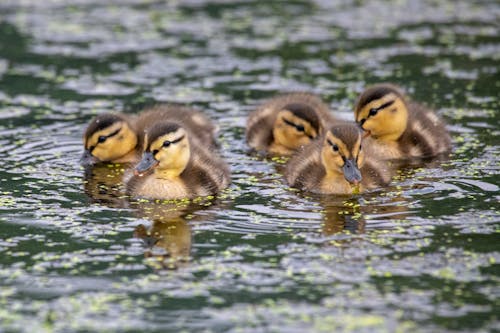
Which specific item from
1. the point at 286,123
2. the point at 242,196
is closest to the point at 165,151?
the point at 242,196

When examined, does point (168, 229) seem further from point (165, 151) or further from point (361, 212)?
point (361, 212)

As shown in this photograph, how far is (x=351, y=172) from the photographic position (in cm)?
773

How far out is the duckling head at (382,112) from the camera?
899 cm

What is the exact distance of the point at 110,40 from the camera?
42.4 feet

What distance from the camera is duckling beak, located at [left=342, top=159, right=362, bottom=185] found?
766cm

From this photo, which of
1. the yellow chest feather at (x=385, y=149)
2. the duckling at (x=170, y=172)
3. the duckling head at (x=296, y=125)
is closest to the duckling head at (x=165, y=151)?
the duckling at (x=170, y=172)

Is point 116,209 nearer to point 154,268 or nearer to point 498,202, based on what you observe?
point 154,268

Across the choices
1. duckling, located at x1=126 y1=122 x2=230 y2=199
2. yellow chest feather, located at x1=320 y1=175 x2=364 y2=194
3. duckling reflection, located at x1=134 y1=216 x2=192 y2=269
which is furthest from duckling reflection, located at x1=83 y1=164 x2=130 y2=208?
yellow chest feather, located at x1=320 y1=175 x2=364 y2=194

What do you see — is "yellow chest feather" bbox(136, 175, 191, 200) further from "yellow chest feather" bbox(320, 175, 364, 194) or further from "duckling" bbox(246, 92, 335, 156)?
"duckling" bbox(246, 92, 335, 156)

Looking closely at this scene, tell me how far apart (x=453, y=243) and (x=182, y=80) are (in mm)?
5519

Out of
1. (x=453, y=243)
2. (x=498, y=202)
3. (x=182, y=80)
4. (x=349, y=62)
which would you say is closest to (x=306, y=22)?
(x=349, y=62)

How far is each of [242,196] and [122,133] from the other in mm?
1644

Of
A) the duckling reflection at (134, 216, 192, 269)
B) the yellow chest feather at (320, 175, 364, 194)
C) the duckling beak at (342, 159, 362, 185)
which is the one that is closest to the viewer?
the duckling reflection at (134, 216, 192, 269)

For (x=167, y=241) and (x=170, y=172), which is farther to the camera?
(x=170, y=172)
